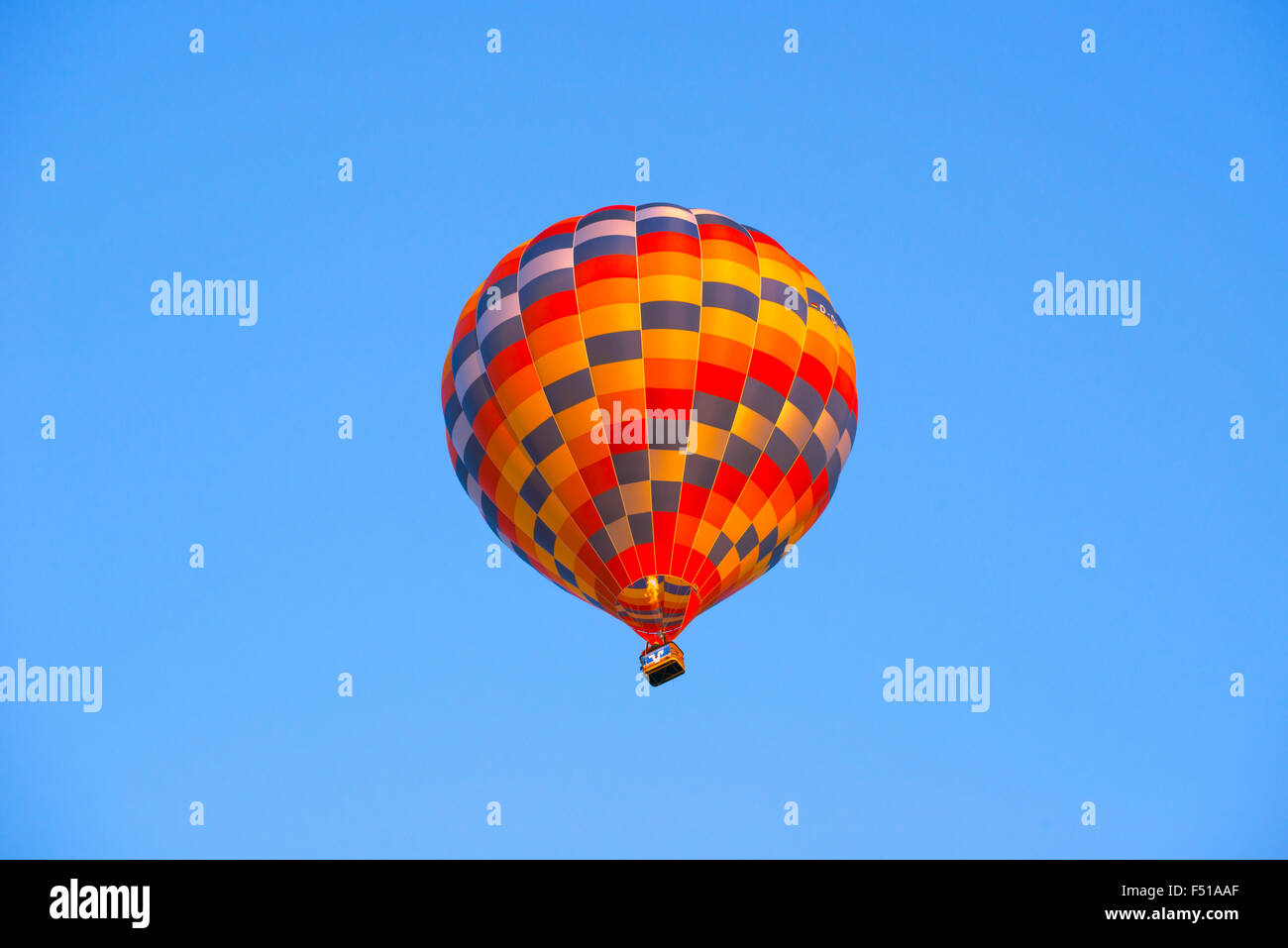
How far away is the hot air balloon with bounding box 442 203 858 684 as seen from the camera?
2378 centimetres

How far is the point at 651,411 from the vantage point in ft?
78.5

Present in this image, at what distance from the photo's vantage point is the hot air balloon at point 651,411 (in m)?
23.8

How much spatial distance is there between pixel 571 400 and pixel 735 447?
2.55 m

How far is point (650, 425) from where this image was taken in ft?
78.3

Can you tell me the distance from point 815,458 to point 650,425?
10.0 feet

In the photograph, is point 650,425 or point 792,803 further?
point 792,803
